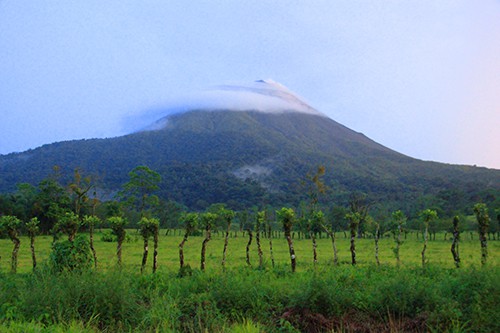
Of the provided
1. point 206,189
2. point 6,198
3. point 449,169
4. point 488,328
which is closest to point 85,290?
→ point 488,328

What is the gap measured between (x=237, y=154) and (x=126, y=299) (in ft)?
501

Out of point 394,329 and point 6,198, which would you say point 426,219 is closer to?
point 394,329

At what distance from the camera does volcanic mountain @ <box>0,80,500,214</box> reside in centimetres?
11019

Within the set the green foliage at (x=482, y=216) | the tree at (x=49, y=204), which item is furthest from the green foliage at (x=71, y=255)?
the tree at (x=49, y=204)

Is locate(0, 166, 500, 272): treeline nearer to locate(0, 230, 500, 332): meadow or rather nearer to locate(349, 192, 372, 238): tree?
locate(349, 192, 372, 238): tree

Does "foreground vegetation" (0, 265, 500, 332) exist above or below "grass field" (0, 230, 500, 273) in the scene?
above

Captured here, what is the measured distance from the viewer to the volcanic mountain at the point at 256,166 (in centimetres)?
11019

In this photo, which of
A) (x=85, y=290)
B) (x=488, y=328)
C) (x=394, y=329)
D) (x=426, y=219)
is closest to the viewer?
(x=488, y=328)

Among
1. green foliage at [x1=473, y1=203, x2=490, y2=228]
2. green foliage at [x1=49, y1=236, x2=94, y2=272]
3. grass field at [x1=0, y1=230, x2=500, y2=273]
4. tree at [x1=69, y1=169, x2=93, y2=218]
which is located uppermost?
tree at [x1=69, y1=169, x2=93, y2=218]

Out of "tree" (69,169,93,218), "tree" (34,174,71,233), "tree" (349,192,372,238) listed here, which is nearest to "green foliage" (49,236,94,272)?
"tree" (69,169,93,218)

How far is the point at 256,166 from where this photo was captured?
486 ft

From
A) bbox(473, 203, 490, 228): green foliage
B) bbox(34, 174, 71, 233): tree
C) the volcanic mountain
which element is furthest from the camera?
the volcanic mountain

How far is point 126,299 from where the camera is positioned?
25.1 feet

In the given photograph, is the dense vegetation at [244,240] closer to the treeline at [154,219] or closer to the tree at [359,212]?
the treeline at [154,219]
